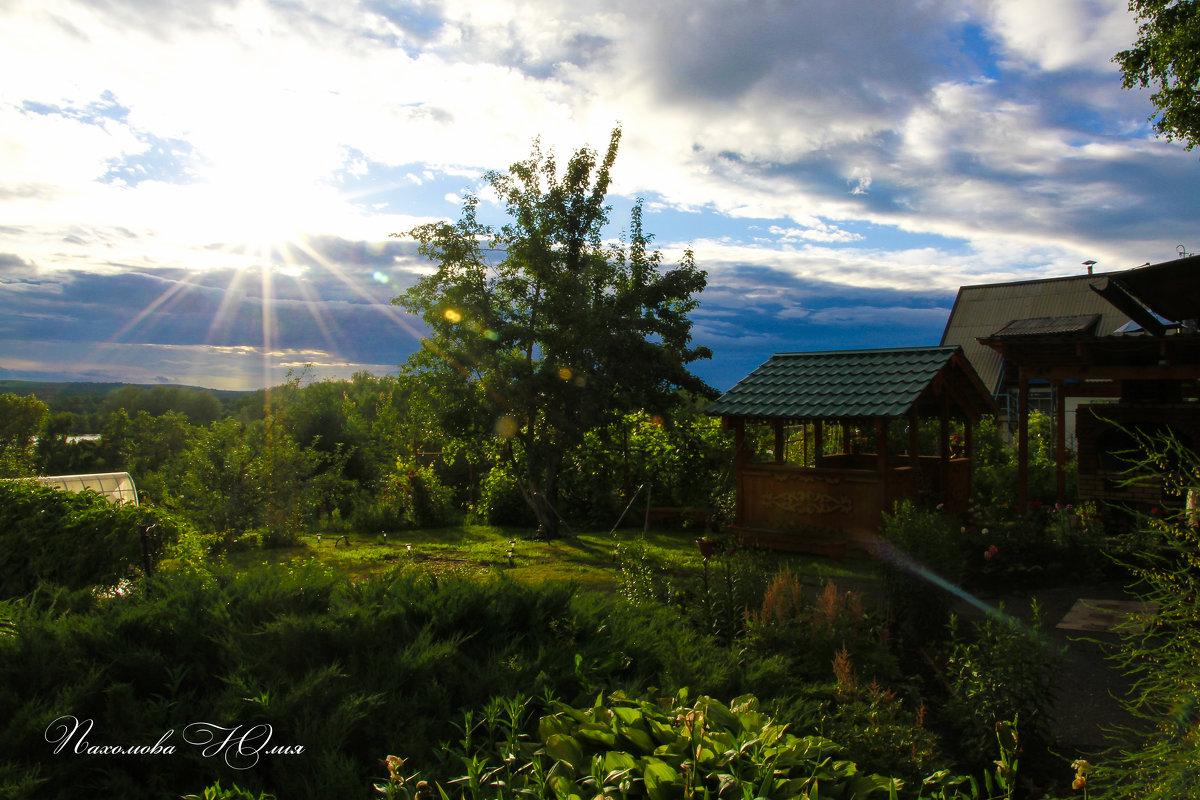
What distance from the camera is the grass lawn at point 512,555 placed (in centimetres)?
953

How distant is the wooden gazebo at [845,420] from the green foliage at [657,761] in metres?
7.76

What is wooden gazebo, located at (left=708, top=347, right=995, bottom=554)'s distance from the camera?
10.4 metres

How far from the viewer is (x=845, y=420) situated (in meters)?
11.5

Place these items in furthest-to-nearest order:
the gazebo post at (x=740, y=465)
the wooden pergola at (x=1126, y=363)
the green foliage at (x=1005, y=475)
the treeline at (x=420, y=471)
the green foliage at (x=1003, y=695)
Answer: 1. the treeline at (x=420, y=471)
2. the green foliage at (x=1005, y=475)
3. the gazebo post at (x=740, y=465)
4. the wooden pergola at (x=1126, y=363)
5. the green foliage at (x=1003, y=695)

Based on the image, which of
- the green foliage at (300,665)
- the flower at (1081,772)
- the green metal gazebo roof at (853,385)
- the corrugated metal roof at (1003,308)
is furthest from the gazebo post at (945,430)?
the corrugated metal roof at (1003,308)

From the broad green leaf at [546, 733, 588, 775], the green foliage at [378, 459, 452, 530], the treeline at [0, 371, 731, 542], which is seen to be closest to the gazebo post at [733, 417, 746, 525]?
the treeline at [0, 371, 731, 542]

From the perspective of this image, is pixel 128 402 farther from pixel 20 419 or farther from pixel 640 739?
pixel 640 739

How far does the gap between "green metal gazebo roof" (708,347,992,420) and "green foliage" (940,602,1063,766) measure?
595 centimetres

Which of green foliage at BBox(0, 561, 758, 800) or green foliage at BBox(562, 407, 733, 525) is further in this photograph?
green foliage at BBox(562, 407, 733, 525)

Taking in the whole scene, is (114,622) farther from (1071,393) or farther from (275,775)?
(1071,393)

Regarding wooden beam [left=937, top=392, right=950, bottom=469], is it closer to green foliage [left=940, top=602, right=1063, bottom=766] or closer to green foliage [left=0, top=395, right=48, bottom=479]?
green foliage [left=940, top=602, right=1063, bottom=766]

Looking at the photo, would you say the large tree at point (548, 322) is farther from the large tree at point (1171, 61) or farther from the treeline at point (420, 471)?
the large tree at point (1171, 61)

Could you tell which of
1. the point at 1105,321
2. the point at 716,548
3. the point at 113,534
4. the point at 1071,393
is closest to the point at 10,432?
the point at 113,534

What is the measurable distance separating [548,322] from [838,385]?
536cm
